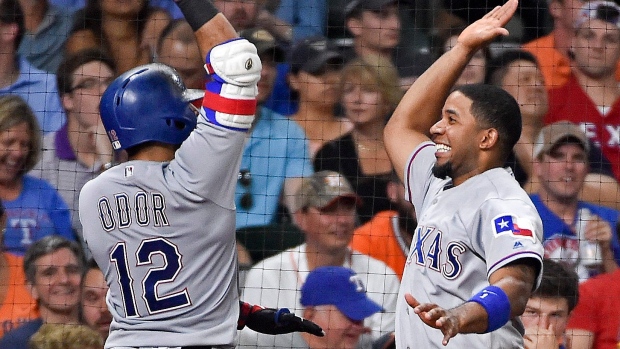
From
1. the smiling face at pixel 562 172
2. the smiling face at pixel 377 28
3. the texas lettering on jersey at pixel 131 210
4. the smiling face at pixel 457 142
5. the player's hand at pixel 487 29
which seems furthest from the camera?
the smiling face at pixel 377 28

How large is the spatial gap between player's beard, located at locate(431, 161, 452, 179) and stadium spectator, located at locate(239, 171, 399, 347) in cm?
174

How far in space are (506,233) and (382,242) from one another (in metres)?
2.17

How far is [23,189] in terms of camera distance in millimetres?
5113

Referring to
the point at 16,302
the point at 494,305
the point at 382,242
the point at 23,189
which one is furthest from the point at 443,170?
the point at 23,189

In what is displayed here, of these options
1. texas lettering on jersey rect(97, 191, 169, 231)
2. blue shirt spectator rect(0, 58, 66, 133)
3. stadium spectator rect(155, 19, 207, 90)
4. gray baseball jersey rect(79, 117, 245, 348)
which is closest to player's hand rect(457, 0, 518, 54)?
gray baseball jersey rect(79, 117, 245, 348)

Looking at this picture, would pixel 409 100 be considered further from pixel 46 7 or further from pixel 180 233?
pixel 46 7

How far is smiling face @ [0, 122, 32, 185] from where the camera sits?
5.08m

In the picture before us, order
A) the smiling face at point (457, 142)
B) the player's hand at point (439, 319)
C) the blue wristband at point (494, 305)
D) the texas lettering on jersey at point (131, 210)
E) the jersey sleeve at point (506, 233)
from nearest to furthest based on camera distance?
the player's hand at point (439, 319) → the blue wristband at point (494, 305) → the jersey sleeve at point (506, 233) → the texas lettering on jersey at point (131, 210) → the smiling face at point (457, 142)

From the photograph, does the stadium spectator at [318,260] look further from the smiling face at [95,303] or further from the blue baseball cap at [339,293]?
the smiling face at [95,303]

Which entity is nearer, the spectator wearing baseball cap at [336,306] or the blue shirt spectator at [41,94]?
the spectator wearing baseball cap at [336,306]

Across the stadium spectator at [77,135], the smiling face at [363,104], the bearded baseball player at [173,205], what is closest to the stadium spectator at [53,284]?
the stadium spectator at [77,135]

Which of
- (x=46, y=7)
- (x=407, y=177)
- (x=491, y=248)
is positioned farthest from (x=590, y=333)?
(x=46, y=7)

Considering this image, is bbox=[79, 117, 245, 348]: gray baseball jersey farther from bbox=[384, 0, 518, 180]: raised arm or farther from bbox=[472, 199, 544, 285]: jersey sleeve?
bbox=[384, 0, 518, 180]: raised arm

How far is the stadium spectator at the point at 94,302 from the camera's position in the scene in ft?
15.8
